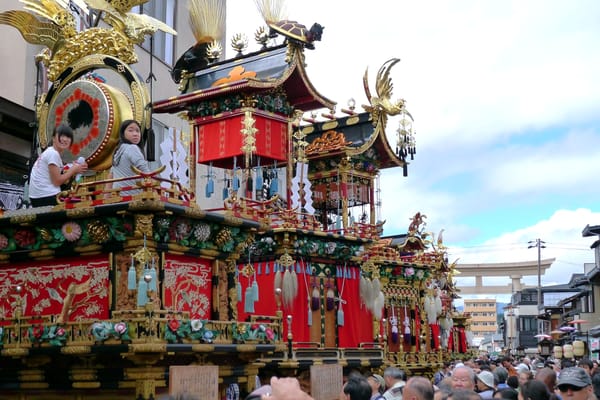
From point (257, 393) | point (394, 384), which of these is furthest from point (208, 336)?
point (257, 393)

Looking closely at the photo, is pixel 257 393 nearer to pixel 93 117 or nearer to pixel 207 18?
pixel 93 117

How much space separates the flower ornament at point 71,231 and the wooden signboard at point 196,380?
6089 millimetres

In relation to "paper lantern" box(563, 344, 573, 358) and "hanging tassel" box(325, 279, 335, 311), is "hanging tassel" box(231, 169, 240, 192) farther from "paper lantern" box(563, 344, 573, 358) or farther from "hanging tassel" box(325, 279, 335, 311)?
"paper lantern" box(563, 344, 573, 358)

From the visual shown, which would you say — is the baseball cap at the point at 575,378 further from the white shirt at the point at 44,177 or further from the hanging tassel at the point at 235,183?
the hanging tassel at the point at 235,183

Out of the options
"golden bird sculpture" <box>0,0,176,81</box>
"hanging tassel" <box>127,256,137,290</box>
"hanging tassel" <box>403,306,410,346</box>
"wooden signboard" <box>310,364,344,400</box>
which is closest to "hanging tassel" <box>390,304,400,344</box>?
"hanging tassel" <box>403,306,410,346</box>

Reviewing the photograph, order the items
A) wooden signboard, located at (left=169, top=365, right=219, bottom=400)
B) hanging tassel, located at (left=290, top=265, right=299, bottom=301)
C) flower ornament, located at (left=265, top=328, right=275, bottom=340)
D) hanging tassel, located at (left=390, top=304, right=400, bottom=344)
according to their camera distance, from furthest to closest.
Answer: hanging tassel, located at (left=390, top=304, right=400, bottom=344) → hanging tassel, located at (left=290, top=265, right=299, bottom=301) → flower ornament, located at (left=265, top=328, right=275, bottom=340) → wooden signboard, located at (left=169, top=365, right=219, bottom=400)

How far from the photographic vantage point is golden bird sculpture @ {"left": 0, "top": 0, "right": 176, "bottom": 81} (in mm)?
18578

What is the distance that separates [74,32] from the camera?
752 inches

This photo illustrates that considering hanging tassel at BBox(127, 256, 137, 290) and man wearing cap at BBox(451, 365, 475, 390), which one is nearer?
man wearing cap at BBox(451, 365, 475, 390)

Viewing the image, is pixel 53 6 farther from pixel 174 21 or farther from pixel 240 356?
pixel 174 21

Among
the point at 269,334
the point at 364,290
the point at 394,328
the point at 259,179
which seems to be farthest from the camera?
the point at 394,328

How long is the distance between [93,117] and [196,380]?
27.7 ft

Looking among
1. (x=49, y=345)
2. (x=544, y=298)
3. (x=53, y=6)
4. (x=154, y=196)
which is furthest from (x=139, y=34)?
(x=544, y=298)

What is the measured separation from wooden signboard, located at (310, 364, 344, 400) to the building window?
17929 millimetres
